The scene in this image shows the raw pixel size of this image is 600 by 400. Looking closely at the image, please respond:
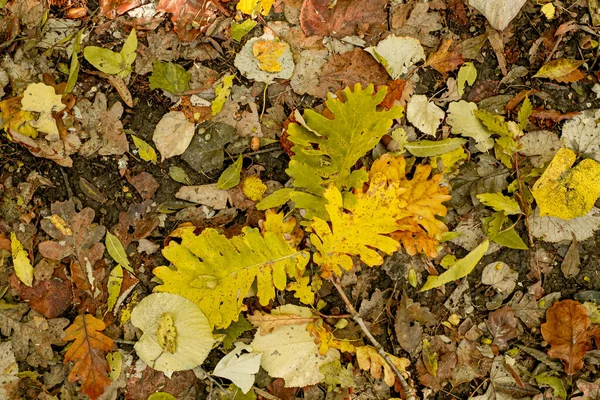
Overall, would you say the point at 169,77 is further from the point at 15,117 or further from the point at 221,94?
the point at 15,117

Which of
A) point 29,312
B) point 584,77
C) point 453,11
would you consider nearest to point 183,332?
point 29,312

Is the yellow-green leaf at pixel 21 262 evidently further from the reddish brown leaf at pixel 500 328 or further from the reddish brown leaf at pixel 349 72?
the reddish brown leaf at pixel 500 328

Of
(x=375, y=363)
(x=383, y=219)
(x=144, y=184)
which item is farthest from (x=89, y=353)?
(x=383, y=219)

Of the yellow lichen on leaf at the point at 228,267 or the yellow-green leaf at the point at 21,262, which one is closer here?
the yellow lichen on leaf at the point at 228,267

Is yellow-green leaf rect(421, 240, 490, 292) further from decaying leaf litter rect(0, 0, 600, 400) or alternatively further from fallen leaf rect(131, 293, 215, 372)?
fallen leaf rect(131, 293, 215, 372)

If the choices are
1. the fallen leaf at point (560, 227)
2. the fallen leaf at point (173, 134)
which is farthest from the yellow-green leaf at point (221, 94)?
the fallen leaf at point (560, 227)
